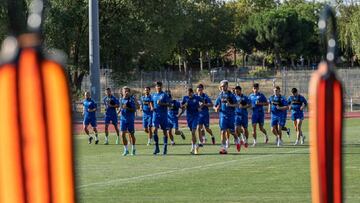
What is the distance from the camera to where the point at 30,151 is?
1501 millimetres

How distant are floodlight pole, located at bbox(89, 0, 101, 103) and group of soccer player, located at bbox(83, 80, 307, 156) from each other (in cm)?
969

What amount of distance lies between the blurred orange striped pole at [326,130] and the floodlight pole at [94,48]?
42259 millimetres

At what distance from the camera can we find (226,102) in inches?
1166

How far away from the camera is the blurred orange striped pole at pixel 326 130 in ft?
5.60

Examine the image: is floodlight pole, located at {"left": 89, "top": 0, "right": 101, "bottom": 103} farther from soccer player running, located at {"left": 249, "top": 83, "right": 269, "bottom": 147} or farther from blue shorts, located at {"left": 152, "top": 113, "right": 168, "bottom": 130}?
blue shorts, located at {"left": 152, "top": 113, "right": 168, "bottom": 130}

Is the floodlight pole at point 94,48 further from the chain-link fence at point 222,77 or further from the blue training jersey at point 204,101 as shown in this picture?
the blue training jersey at point 204,101

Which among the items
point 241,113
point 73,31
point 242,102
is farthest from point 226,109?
point 73,31

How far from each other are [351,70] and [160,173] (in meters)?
46.7

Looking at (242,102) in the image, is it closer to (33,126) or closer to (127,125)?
(127,125)

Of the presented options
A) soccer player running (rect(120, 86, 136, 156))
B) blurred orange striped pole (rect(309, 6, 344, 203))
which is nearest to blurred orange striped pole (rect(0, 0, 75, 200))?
blurred orange striped pole (rect(309, 6, 344, 203))

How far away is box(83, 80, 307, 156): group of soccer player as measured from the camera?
2852 centimetres

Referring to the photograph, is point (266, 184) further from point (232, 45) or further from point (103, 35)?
point (232, 45)

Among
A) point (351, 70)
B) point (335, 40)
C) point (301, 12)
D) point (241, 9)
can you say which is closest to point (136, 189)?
point (335, 40)

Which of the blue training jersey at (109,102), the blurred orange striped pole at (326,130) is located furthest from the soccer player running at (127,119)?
the blurred orange striped pole at (326,130)
